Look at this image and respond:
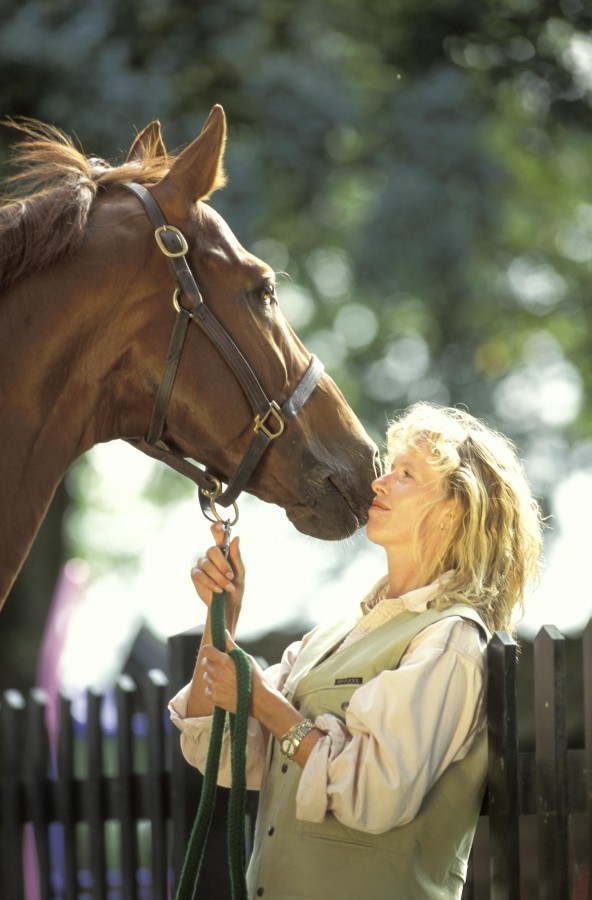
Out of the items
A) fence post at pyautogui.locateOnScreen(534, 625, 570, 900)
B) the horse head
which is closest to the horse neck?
the horse head

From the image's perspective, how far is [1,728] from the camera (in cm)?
501

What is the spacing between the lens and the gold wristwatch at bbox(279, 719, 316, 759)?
7.79 ft

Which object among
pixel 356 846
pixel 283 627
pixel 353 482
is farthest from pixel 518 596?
pixel 283 627

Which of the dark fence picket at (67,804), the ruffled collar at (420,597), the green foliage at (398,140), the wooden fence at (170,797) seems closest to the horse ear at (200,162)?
the ruffled collar at (420,597)

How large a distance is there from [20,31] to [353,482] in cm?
488

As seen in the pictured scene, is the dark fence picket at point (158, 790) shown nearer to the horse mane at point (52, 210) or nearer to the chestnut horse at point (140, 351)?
the chestnut horse at point (140, 351)

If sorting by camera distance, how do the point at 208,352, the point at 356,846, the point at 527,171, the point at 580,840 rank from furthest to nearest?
1. the point at 527,171
2. the point at 580,840
3. the point at 208,352
4. the point at 356,846

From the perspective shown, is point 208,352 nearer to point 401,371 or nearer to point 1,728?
point 1,728

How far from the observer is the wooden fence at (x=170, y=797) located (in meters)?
2.71

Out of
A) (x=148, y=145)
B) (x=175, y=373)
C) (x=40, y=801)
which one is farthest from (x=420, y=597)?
(x=40, y=801)

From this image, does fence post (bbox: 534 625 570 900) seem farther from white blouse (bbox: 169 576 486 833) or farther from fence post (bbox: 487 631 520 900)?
white blouse (bbox: 169 576 486 833)

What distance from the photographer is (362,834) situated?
238 centimetres

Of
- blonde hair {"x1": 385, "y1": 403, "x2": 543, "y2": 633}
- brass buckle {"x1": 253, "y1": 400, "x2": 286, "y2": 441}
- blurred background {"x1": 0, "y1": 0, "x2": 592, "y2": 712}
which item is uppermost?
blurred background {"x1": 0, "y1": 0, "x2": 592, "y2": 712}

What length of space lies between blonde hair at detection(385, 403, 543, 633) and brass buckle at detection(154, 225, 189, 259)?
713mm
